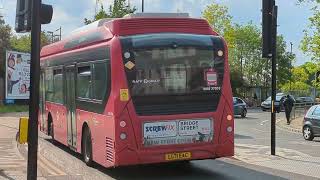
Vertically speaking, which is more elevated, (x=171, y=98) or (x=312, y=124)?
(x=171, y=98)

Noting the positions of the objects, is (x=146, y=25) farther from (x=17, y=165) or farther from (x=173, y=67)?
(x=17, y=165)

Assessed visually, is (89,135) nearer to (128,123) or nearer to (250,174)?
(128,123)

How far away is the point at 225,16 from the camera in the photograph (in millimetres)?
69062

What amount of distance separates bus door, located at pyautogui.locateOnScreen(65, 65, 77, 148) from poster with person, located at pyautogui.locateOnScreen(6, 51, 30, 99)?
9471 mm

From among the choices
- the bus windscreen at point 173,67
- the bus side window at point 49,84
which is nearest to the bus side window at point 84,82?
the bus windscreen at point 173,67

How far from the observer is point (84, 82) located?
13.5 metres

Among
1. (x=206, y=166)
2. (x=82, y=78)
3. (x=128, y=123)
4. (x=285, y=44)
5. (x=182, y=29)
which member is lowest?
(x=206, y=166)

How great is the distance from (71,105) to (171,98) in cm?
404

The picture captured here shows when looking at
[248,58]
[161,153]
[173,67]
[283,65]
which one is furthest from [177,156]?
[283,65]

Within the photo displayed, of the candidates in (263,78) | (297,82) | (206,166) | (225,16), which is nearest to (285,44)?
(297,82)

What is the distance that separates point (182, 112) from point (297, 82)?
80662 millimetres

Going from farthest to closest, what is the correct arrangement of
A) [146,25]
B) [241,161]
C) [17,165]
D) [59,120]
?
[59,120] < [241,161] < [17,165] < [146,25]

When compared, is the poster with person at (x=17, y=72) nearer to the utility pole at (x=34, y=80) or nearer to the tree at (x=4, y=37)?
the utility pole at (x=34, y=80)

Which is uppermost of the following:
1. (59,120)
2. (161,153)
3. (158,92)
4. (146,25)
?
(146,25)
